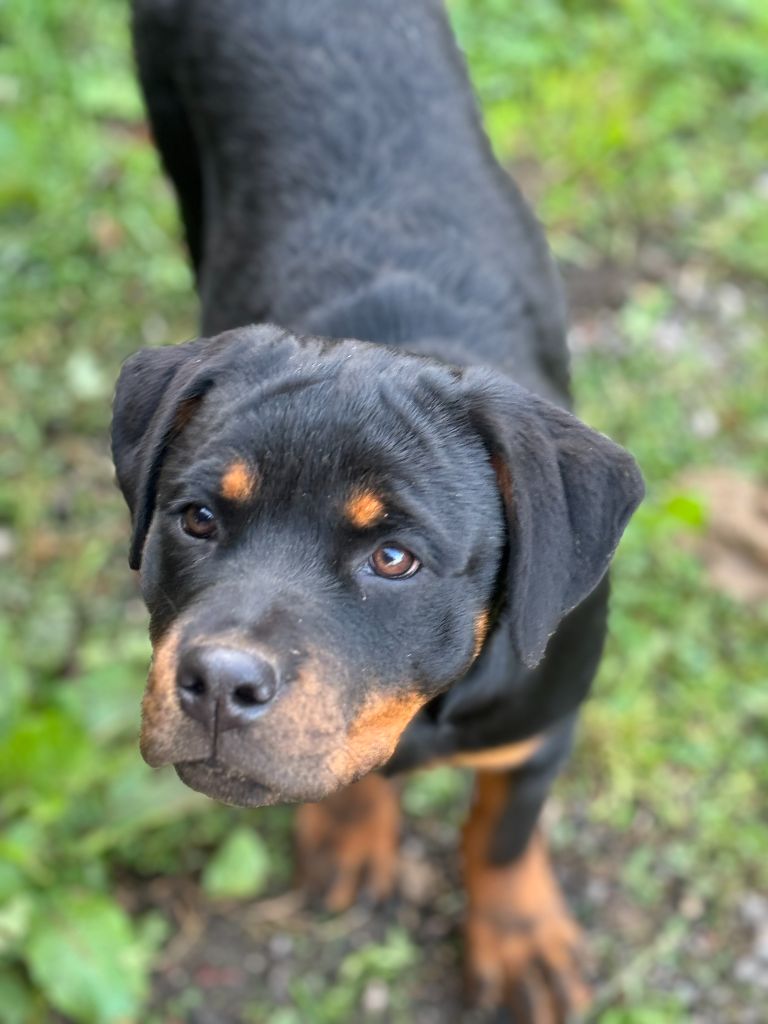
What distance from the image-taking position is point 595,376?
5062 millimetres

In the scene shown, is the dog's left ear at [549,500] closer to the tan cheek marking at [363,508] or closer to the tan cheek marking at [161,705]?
the tan cheek marking at [363,508]

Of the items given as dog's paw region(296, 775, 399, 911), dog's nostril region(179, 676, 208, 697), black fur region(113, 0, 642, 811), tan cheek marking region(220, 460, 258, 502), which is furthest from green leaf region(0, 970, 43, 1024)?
tan cheek marking region(220, 460, 258, 502)

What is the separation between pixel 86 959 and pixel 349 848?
0.90 meters

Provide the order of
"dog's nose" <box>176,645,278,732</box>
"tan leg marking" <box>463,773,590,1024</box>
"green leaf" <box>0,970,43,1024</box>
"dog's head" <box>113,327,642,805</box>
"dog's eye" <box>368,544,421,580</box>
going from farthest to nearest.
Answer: "tan leg marking" <box>463,773,590,1024</box>, "green leaf" <box>0,970,43,1024</box>, "dog's eye" <box>368,544,421,580</box>, "dog's head" <box>113,327,642,805</box>, "dog's nose" <box>176,645,278,732</box>

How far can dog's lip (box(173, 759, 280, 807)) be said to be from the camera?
238cm

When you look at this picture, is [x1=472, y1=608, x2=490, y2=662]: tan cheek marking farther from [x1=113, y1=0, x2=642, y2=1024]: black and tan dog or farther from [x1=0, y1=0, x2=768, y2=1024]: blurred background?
[x1=0, y1=0, x2=768, y2=1024]: blurred background

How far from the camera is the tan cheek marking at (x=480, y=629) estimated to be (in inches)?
101

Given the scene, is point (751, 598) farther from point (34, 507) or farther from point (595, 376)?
point (34, 507)

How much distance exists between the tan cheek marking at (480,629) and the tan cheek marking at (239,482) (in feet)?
1.81

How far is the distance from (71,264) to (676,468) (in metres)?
2.67

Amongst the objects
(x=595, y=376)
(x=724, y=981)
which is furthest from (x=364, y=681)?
(x=595, y=376)

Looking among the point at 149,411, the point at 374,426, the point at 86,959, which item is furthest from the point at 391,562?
the point at 86,959

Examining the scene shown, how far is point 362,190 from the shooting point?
138 inches

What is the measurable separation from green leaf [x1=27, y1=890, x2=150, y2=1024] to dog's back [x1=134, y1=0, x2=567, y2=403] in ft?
5.91
